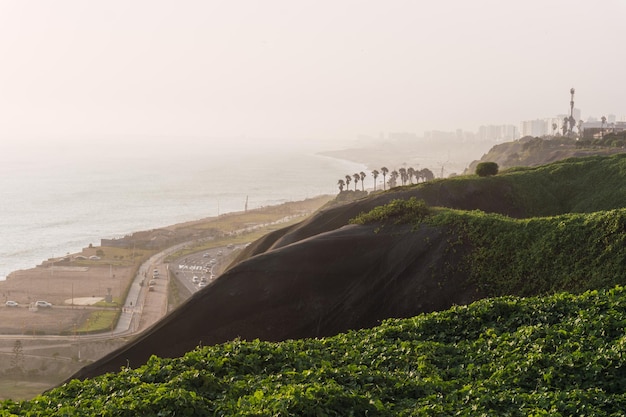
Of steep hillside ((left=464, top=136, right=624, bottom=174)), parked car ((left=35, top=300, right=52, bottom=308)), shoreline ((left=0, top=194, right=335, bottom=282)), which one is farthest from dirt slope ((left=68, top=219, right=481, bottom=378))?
shoreline ((left=0, top=194, right=335, bottom=282))

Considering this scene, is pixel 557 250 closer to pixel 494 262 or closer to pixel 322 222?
pixel 494 262

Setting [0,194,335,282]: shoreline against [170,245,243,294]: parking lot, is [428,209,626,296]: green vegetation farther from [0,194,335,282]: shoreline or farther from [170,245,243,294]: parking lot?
[0,194,335,282]: shoreline

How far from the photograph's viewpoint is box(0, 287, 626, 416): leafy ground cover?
404 inches

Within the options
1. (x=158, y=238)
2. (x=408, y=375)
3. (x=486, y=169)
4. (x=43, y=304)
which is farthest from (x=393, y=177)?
(x=408, y=375)

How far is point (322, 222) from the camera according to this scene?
3262 centimetres

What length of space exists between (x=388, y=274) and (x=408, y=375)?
12748 mm

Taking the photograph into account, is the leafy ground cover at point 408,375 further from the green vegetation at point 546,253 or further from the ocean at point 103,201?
the ocean at point 103,201

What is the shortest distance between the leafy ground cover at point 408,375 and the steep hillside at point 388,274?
677 centimetres

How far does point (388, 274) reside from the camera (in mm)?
24844

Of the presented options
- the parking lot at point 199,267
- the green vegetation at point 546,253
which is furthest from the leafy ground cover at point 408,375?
the parking lot at point 199,267

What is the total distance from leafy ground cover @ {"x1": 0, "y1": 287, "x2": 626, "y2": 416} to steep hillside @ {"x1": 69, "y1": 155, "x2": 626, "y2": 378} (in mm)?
6770

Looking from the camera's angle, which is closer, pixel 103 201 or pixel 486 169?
pixel 486 169

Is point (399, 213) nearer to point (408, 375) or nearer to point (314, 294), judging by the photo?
point (314, 294)

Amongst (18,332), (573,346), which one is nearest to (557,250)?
(573,346)
